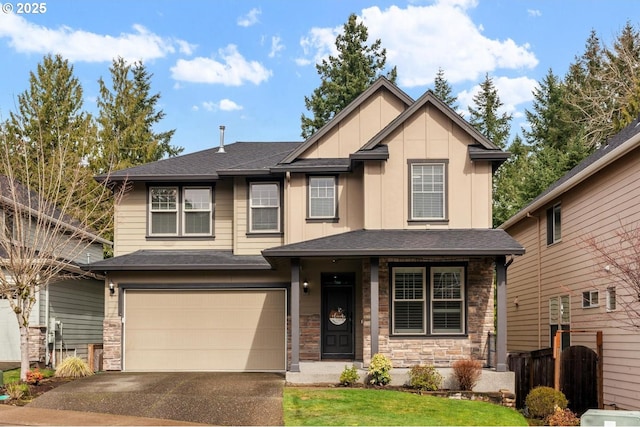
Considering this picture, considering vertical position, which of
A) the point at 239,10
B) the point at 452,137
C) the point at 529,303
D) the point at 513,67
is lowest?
the point at 529,303

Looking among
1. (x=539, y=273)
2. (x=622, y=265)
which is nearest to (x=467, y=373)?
(x=622, y=265)

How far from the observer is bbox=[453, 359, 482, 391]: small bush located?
1650cm

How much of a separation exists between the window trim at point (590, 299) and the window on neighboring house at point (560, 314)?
2.90ft

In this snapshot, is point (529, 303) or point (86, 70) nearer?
point (529, 303)

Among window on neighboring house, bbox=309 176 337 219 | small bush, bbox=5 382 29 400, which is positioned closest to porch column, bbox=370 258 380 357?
window on neighboring house, bbox=309 176 337 219

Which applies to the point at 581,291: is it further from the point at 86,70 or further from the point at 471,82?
the point at 471,82

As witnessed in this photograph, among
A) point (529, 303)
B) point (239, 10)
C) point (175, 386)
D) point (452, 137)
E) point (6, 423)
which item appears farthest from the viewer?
point (239, 10)

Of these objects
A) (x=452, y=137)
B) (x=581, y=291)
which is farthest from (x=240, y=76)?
(x=581, y=291)

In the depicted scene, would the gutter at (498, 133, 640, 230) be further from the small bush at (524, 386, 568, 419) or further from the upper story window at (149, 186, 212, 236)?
the upper story window at (149, 186, 212, 236)

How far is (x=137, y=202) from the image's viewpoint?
21.6 m

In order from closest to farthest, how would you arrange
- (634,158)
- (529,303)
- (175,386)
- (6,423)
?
(6,423)
(634,158)
(175,386)
(529,303)

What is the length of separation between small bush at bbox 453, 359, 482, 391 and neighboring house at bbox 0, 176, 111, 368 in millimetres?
9909

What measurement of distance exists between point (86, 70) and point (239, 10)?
561 inches

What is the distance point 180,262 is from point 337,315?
440cm
